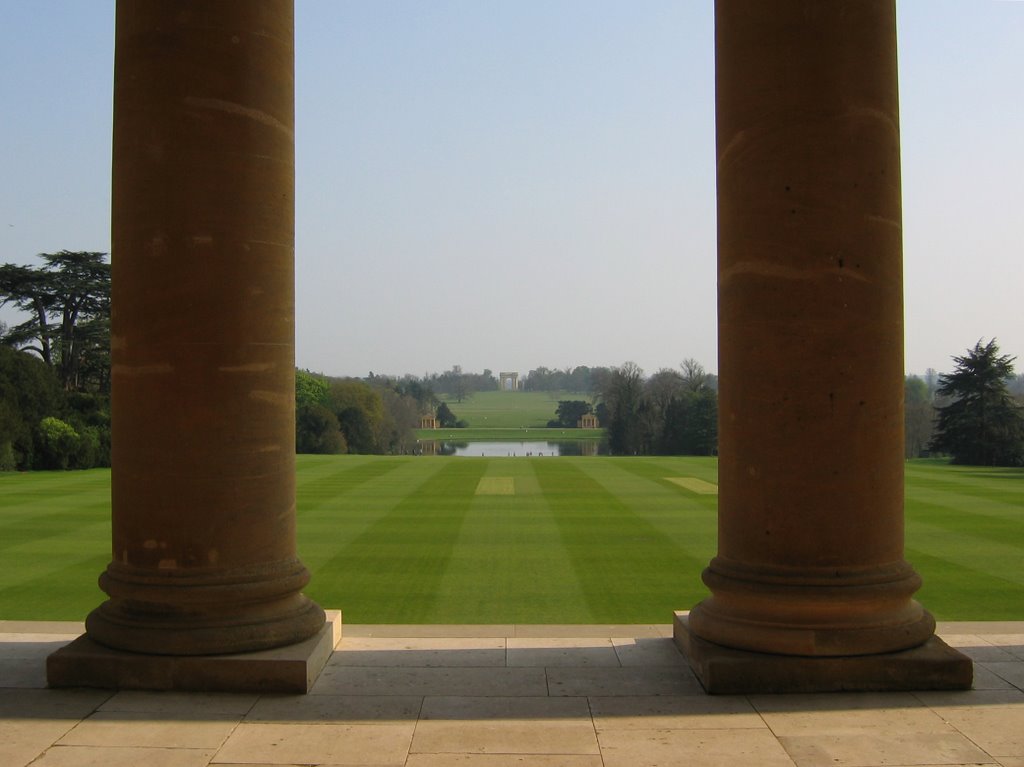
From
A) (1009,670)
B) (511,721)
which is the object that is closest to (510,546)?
(1009,670)

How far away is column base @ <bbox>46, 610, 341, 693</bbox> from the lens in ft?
46.8

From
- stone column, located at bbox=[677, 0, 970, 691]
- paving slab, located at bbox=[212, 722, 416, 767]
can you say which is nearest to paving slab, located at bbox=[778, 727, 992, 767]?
stone column, located at bbox=[677, 0, 970, 691]

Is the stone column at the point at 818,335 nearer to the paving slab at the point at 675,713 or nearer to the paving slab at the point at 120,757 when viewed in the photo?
the paving slab at the point at 675,713

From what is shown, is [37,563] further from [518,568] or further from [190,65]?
[190,65]

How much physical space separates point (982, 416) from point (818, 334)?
450 feet

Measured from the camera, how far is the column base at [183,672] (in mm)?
14250

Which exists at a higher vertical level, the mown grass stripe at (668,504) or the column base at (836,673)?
the column base at (836,673)

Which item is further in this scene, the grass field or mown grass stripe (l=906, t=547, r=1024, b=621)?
the grass field

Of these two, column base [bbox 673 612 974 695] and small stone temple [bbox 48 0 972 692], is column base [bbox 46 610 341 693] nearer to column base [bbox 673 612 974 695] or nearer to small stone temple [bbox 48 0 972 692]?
small stone temple [bbox 48 0 972 692]

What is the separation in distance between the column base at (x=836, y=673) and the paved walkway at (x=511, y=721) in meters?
0.19

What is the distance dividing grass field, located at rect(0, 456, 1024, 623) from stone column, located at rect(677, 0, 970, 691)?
16.9 m

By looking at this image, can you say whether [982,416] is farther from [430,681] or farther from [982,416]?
[430,681]

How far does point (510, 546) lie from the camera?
47094 mm

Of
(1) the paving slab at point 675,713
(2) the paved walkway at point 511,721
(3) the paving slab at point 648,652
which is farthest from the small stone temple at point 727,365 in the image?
(3) the paving slab at point 648,652
